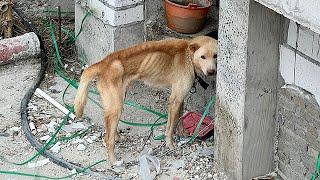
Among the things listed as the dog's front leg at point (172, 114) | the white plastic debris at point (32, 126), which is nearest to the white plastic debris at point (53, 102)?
the white plastic debris at point (32, 126)

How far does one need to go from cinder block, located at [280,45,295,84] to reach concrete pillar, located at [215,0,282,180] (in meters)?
0.04

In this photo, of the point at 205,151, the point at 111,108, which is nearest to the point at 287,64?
the point at 205,151

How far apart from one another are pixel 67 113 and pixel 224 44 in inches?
84.7

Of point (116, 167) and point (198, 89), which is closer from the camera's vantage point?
point (116, 167)

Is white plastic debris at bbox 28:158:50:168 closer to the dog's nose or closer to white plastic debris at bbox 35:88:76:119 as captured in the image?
white plastic debris at bbox 35:88:76:119

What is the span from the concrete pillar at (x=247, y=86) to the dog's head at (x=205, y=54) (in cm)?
46

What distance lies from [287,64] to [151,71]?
1.47m

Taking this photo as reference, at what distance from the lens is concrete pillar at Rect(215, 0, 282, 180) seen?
5523 mm

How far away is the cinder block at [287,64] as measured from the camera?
219 inches

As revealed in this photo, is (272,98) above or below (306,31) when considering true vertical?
below

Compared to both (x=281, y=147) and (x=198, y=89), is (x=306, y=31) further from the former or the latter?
(x=198, y=89)

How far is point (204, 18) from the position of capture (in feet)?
24.1

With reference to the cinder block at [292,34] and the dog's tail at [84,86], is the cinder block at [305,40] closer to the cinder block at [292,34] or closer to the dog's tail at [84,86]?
the cinder block at [292,34]

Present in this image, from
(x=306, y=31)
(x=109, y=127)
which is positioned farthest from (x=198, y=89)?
(x=306, y=31)
